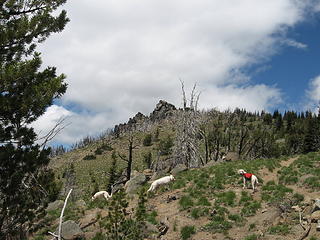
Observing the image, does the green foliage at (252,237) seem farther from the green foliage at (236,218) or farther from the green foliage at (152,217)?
the green foliage at (152,217)

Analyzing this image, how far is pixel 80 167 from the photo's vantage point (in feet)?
375

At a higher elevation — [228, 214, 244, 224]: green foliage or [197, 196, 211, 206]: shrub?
[197, 196, 211, 206]: shrub

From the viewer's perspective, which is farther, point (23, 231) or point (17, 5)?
point (17, 5)

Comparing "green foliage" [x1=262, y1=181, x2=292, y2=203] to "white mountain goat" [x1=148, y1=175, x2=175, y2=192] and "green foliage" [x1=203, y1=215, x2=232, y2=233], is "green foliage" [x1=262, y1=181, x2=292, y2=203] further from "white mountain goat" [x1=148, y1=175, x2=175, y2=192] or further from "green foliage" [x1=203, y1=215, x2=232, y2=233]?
"white mountain goat" [x1=148, y1=175, x2=175, y2=192]

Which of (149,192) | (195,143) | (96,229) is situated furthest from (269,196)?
(195,143)


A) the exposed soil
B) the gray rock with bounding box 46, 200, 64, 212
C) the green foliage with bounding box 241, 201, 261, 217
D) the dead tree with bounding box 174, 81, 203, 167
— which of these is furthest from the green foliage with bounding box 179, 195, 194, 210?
the dead tree with bounding box 174, 81, 203, 167

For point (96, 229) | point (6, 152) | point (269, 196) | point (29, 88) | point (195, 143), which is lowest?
point (96, 229)

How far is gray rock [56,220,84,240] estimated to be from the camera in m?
16.7

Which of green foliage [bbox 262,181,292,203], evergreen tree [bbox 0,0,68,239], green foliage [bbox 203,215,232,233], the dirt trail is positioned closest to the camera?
evergreen tree [bbox 0,0,68,239]

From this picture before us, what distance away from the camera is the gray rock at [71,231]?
1673 cm

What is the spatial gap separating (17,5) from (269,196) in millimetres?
15673

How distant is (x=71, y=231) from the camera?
17.0m

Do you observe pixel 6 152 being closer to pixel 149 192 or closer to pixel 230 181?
pixel 149 192

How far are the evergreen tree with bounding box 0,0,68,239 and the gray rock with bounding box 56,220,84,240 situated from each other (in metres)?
7.50
